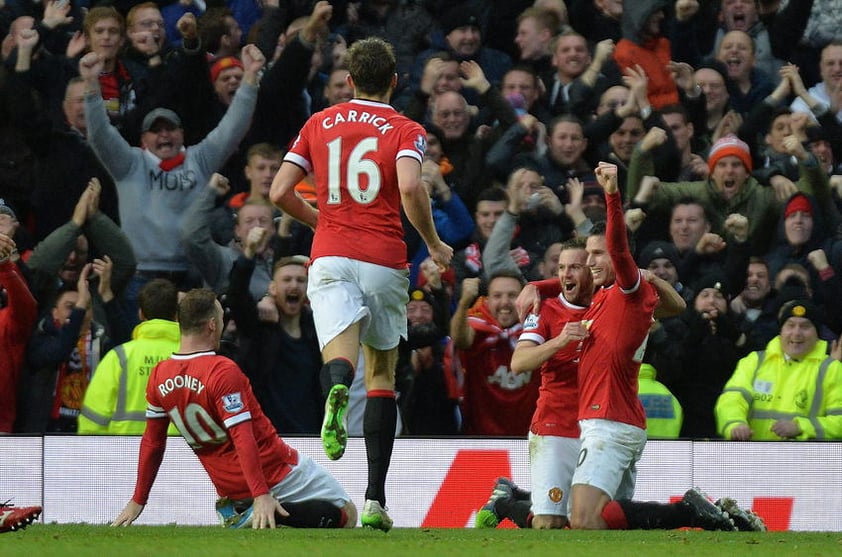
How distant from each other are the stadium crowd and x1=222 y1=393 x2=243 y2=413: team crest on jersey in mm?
2736

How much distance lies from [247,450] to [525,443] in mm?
2948

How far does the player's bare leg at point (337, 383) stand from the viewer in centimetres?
637

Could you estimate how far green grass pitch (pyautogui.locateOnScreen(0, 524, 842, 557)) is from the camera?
5738 mm

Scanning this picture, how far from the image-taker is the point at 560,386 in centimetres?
861

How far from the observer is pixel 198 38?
39.0 feet

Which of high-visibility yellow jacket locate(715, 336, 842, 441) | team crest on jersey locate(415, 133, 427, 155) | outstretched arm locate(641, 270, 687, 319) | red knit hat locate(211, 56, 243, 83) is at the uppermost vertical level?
red knit hat locate(211, 56, 243, 83)

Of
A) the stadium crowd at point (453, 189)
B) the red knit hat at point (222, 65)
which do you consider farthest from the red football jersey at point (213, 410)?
the red knit hat at point (222, 65)

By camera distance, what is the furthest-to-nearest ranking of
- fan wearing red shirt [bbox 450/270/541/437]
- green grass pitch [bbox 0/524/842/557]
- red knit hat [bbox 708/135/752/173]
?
red knit hat [bbox 708/135/752/173] → fan wearing red shirt [bbox 450/270/541/437] → green grass pitch [bbox 0/524/842/557]

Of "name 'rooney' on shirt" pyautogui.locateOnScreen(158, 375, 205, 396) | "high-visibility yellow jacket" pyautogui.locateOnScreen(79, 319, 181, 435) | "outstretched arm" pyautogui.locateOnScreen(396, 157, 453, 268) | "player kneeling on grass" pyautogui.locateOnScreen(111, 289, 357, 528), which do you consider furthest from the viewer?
"high-visibility yellow jacket" pyautogui.locateOnScreen(79, 319, 181, 435)

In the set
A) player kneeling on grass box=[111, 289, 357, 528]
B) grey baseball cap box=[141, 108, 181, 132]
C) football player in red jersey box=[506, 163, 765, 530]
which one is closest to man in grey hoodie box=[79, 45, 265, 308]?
grey baseball cap box=[141, 108, 181, 132]

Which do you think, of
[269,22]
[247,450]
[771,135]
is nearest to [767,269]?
[771,135]

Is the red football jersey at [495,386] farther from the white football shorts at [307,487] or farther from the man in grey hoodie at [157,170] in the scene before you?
the white football shorts at [307,487]

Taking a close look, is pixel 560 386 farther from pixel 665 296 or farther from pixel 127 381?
pixel 127 381

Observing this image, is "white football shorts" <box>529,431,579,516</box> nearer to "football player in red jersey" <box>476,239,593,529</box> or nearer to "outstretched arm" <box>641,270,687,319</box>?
"football player in red jersey" <box>476,239,593,529</box>
